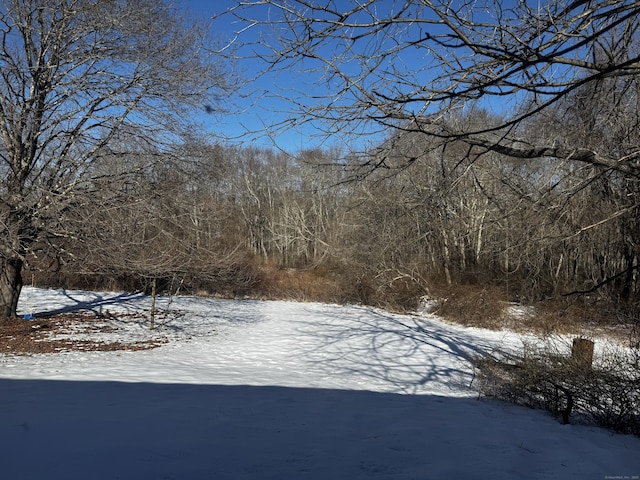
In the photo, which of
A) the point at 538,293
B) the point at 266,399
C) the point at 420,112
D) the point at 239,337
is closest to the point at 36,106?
the point at 239,337

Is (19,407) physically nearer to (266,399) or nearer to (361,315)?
(266,399)

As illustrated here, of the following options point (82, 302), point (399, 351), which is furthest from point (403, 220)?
point (82, 302)

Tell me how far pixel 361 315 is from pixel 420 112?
1438 cm

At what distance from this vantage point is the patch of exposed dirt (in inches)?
342

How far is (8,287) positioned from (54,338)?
2.06 metres

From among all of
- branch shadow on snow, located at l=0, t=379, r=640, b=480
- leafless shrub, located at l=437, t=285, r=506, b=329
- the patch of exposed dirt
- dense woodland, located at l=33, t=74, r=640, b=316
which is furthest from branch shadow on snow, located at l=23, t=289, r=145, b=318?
leafless shrub, located at l=437, t=285, r=506, b=329

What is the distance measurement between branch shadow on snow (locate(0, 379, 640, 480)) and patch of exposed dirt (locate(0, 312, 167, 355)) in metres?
2.81

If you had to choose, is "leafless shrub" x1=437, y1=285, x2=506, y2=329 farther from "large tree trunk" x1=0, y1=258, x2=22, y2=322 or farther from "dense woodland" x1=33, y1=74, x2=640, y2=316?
"large tree trunk" x1=0, y1=258, x2=22, y2=322

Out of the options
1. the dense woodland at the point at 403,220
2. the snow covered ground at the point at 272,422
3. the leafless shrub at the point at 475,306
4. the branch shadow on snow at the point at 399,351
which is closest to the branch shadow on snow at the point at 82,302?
the dense woodland at the point at 403,220

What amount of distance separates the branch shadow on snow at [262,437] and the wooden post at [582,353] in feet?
6.12

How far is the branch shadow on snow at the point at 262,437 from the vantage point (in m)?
3.51

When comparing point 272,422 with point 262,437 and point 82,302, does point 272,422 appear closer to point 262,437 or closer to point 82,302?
point 262,437

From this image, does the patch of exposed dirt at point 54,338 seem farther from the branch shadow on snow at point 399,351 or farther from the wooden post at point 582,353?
the wooden post at point 582,353

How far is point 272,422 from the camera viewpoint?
4.89 meters
